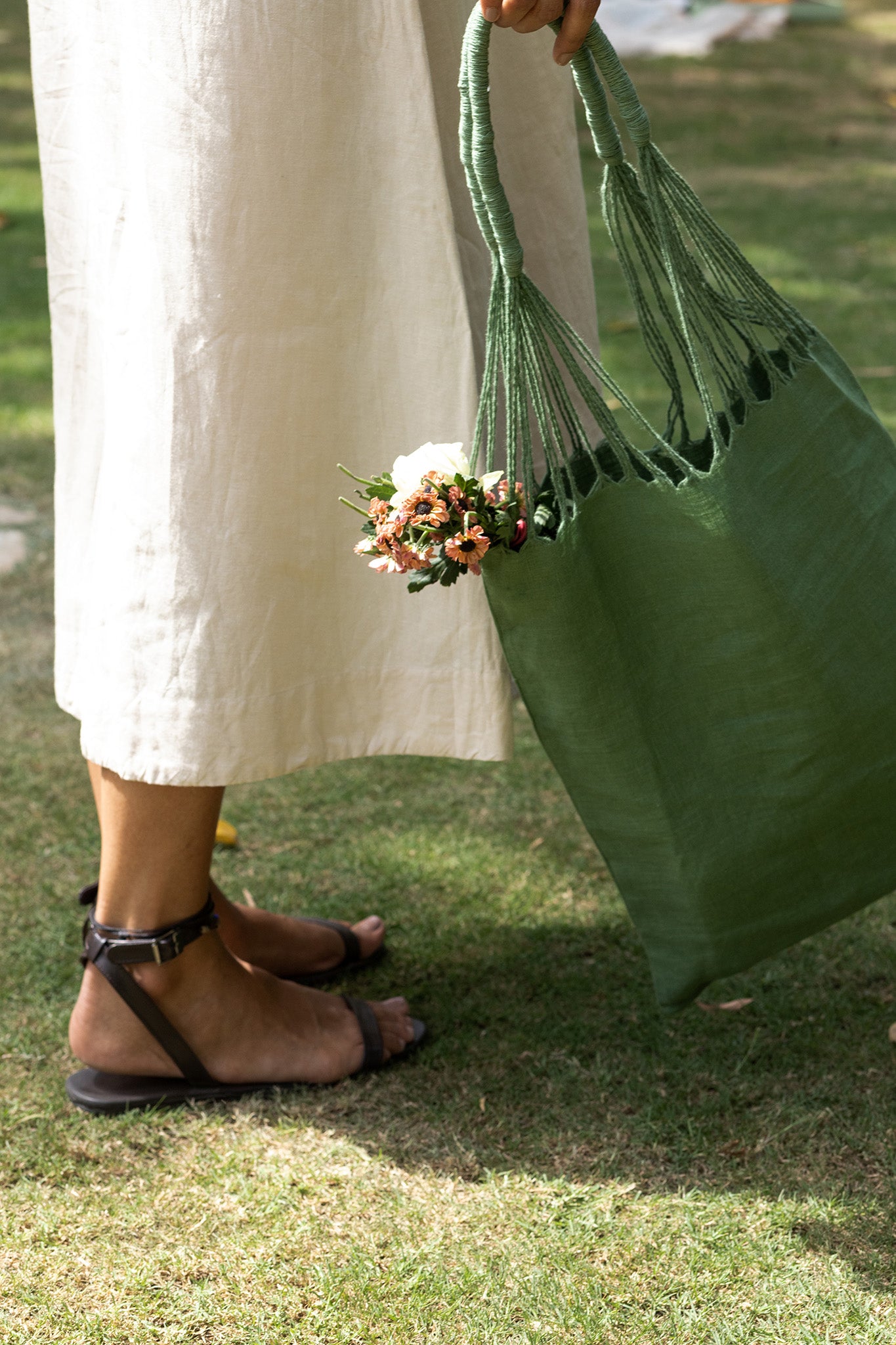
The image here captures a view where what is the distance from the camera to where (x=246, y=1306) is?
1.30 metres

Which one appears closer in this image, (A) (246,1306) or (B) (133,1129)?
(A) (246,1306)

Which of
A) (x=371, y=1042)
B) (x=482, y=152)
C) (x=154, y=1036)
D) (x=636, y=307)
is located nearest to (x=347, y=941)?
(x=371, y=1042)

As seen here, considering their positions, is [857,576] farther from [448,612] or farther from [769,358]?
[448,612]

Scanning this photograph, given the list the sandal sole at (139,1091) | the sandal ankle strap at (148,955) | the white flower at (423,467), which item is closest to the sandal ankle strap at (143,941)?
the sandal ankle strap at (148,955)

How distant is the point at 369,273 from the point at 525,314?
0.20m

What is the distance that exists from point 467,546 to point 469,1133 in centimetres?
69

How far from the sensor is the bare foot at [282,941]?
1.77 m

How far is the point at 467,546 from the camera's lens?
1190 mm

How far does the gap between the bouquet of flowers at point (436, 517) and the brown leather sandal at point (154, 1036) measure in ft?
1.82

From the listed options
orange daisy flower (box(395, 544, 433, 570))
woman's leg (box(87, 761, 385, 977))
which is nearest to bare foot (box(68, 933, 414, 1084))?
woman's leg (box(87, 761, 385, 977))

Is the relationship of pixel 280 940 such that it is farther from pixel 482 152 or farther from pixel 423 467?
pixel 482 152

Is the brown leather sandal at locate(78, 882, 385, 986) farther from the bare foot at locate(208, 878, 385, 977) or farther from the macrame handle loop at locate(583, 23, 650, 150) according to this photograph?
the macrame handle loop at locate(583, 23, 650, 150)

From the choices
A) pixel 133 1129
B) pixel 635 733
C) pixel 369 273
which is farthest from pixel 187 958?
pixel 369 273

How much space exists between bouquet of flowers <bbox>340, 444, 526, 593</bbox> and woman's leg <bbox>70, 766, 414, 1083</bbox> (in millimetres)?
427
